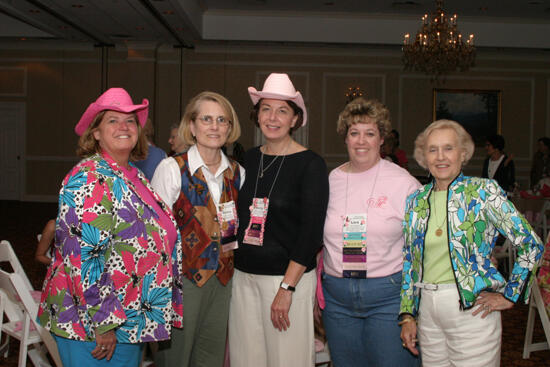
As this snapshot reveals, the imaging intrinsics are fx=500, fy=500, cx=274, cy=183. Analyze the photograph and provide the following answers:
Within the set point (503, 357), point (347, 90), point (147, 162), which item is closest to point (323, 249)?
point (147, 162)

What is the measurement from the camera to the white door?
12227 millimetres

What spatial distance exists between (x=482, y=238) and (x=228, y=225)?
101 cm

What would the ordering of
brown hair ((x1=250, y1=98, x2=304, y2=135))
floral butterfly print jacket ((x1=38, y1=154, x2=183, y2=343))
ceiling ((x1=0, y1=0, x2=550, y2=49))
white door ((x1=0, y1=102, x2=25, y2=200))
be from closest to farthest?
floral butterfly print jacket ((x1=38, y1=154, x2=183, y2=343)) < brown hair ((x1=250, y1=98, x2=304, y2=135)) < ceiling ((x1=0, y1=0, x2=550, y2=49)) < white door ((x1=0, y1=102, x2=25, y2=200))

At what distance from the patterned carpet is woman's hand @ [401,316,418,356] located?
1.91 metres

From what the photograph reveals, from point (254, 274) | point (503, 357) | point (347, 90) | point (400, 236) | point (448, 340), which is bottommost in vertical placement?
point (503, 357)

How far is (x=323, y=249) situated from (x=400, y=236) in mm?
343

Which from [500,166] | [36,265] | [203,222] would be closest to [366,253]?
[203,222]

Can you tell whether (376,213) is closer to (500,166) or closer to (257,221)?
(257,221)

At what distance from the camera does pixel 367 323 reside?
2.03 m

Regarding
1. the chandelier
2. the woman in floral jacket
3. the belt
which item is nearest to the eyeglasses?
the woman in floral jacket

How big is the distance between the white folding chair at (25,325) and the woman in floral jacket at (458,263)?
1583 mm

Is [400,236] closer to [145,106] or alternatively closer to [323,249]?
[323,249]

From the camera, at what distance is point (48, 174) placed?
12.2 m

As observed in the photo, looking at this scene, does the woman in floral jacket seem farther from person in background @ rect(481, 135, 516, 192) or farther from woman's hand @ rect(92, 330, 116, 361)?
person in background @ rect(481, 135, 516, 192)
